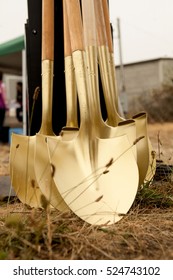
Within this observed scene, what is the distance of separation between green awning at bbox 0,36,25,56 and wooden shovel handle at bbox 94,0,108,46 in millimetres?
3851

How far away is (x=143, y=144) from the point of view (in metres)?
1.46

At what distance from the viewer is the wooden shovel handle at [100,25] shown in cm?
157

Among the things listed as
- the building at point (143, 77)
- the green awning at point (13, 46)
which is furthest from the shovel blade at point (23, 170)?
the building at point (143, 77)

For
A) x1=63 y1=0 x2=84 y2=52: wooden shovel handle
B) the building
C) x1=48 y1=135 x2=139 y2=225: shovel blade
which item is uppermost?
the building

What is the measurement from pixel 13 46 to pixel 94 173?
450 centimetres

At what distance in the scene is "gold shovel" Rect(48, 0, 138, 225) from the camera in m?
1.17

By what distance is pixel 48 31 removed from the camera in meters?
1.63

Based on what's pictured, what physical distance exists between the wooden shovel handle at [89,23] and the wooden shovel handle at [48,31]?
20cm

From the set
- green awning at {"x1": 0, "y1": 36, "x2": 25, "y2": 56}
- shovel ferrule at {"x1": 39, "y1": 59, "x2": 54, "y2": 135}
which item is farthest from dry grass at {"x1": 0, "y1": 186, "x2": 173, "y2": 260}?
green awning at {"x1": 0, "y1": 36, "x2": 25, "y2": 56}

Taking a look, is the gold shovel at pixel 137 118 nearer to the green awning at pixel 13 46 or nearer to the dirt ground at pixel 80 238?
the dirt ground at pixel 80 238

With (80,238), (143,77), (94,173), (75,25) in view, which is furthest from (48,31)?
(143,77)

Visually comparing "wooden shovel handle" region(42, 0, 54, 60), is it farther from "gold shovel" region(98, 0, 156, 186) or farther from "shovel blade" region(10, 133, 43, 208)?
"shovel blade" region(10, 133, 43, 208)
